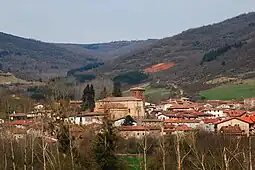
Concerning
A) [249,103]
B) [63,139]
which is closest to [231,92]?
[249,103]

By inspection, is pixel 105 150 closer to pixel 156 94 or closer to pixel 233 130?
pixel 233 130

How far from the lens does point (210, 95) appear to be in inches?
3959

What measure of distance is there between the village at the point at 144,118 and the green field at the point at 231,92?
416 cm

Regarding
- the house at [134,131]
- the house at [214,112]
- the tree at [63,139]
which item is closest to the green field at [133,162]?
the tree at [63,139]

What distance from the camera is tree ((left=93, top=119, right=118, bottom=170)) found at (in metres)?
33.8

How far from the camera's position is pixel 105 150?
33.8 m

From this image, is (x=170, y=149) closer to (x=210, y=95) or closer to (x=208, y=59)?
(x=210, y=95)

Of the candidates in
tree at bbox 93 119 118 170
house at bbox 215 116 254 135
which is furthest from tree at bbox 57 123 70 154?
house at bbox 215 116 254 135

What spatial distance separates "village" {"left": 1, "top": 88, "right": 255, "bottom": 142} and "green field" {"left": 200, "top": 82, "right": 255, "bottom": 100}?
13.6ft

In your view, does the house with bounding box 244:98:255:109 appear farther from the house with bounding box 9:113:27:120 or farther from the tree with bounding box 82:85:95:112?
the house with bounding box 9:113:27:120

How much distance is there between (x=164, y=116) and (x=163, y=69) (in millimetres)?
106764

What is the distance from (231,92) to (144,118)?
34941 mm

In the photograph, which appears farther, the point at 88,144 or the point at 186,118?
the point at 186,118

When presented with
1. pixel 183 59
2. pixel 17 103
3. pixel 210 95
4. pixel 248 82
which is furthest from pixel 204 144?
pixel 183 59
